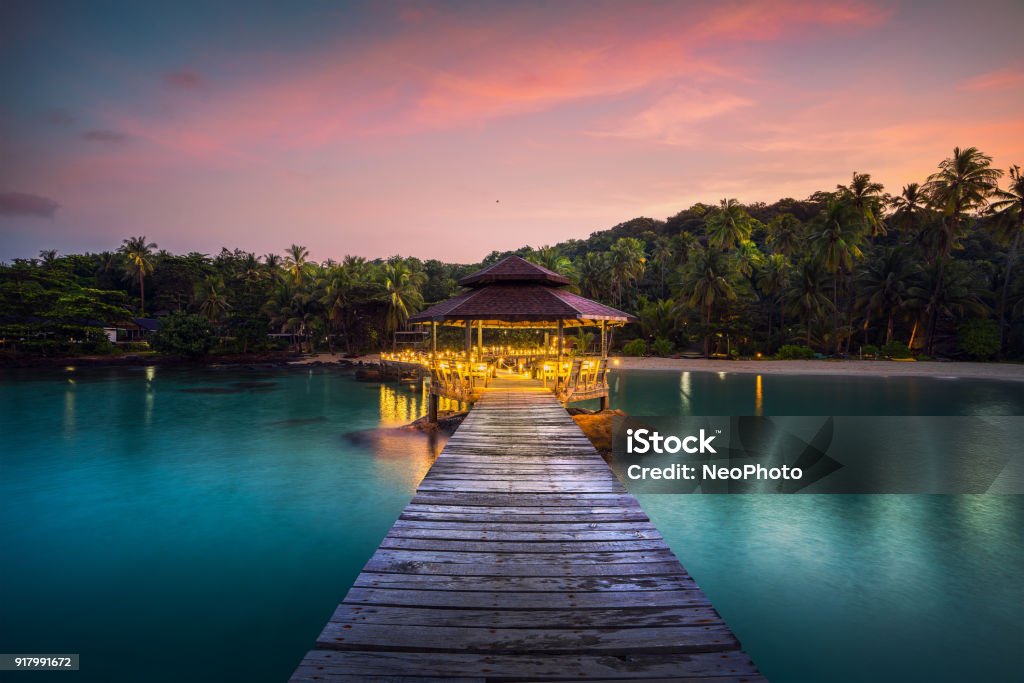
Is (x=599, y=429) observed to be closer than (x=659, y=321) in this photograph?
Yes

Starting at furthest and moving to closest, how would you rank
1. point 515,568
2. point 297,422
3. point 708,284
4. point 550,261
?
point 550,261, point 708,284, point 297,422, point 515,568

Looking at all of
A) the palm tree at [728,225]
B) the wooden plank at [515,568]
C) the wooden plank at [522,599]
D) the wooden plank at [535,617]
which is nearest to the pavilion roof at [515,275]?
the wooden plank at [515,568]

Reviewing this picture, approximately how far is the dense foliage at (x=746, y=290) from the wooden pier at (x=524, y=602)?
43902mm

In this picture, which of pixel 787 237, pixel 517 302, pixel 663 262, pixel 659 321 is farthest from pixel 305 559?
pixel 663 262

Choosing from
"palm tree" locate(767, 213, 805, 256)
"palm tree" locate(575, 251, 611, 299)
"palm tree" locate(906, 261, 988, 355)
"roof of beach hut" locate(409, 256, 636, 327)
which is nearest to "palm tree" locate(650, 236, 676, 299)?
"palm tree" locate(575, 251, 611, 299)

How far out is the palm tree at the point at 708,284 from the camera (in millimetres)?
45562

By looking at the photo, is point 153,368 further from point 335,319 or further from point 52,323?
point 335,319

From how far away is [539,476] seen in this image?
7.20 m

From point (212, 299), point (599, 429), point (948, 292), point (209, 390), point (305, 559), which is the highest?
point (948, 292)

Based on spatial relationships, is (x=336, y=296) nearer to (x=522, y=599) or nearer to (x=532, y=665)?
(x=522, y=599)

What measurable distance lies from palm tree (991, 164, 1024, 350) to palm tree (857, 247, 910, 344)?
20.7 feet

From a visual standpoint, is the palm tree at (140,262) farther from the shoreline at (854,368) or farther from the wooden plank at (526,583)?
the wooden plank at (526,583)

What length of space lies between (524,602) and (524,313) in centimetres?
1166

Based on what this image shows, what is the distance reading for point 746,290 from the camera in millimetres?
49531
